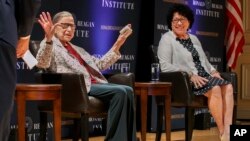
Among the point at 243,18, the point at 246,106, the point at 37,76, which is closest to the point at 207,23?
the point at 243,18

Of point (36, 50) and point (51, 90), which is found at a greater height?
point (36, 50)

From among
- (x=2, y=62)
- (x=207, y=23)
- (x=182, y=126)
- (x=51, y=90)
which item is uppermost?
(x=207, y=23)

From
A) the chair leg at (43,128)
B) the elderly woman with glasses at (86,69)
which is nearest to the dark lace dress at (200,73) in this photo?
the elderly woman with glasses at (86,69)

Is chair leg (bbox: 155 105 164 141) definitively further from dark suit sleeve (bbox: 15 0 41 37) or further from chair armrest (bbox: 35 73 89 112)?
dark suit sleeve (bbox: 15 0 41 37)

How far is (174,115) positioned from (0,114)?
548 centimetres

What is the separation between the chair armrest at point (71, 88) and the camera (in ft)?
12.9

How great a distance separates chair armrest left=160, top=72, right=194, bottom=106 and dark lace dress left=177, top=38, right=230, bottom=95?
0.12 m

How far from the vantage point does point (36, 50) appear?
4.13 metres

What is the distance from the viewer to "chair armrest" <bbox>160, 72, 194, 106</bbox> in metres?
4.91

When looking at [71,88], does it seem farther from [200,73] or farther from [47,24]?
[200,73]

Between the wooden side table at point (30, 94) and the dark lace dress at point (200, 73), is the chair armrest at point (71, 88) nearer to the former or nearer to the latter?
the wooden side table at point (30, 94)

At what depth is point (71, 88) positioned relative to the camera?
3.99m

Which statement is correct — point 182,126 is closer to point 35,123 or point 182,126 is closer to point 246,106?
point 246,106

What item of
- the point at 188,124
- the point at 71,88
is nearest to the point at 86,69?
the point at 71,88
